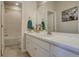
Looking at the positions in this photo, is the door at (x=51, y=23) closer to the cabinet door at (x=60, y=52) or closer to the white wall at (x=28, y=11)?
the cabinet door at (x=60, y=52)

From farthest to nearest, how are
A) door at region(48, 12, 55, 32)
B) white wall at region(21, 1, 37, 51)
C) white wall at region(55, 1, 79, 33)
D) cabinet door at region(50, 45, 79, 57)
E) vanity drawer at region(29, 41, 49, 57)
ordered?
1. white wall at region(21, 1, 37, 51)
2. door at region(48, 12, 55, 32)
3. white wall at region(55, 1, 79, 33)
4. vanity drawer at region(29, 41, 49, 57)
5. cabinet door at region(50, 45, 79, 57)

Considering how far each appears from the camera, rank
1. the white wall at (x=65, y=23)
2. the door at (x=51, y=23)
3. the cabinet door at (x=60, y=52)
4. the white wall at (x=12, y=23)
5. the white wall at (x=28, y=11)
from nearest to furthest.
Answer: the cabinet door at (x=60, y=52), the white wall at (x=65, y=23), the door at (x=51, y=23), the white wall at (x=28, y=11), the white wall at (x=12, y=23)

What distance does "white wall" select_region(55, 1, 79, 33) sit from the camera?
2129 mm

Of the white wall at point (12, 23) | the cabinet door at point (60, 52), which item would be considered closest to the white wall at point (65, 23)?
the cabinet door at point (60, 52)

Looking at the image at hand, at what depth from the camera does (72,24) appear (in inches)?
85.3

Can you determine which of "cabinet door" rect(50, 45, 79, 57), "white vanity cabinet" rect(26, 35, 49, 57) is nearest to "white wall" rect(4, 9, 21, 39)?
"white vanity cabinet" rect(26, 35, 49, 57)

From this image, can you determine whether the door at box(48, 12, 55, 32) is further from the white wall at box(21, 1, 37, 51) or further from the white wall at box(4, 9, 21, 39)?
the white wall at box(4, 9, 21, 39)

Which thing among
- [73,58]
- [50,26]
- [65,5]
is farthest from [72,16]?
[73,58]

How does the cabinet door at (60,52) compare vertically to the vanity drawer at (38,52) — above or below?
above

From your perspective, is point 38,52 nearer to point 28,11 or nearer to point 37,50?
point 37,50

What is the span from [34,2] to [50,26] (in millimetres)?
1797

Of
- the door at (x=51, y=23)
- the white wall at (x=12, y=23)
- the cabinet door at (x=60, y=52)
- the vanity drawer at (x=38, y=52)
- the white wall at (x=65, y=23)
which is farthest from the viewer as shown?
the white wall at (x=12, y=23)

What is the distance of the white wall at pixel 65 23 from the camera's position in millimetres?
2129

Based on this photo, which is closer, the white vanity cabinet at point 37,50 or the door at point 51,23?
the white vanity cabinet at point 37,50
